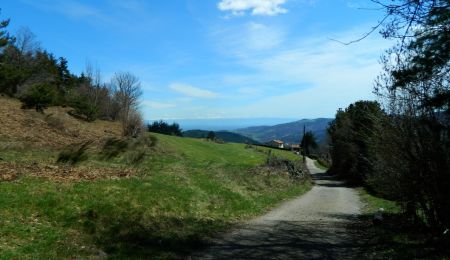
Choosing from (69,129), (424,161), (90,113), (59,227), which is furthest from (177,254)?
(90,113)

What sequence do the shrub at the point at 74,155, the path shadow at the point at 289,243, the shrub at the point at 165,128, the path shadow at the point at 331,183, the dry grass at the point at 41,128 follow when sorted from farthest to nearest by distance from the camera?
the shrub at the point at 165,128 → the path shadow at the point at 331,183 → the dry grass at the point at 41,128 → the shrub at the point at 74,155 → the path shadow at the point at 289,243

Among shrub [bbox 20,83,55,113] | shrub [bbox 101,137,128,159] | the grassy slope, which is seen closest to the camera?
the grassy slope

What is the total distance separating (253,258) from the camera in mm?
10172

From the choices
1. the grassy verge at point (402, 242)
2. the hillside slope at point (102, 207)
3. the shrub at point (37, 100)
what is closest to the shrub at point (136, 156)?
the hillside slope at point (102, 207)

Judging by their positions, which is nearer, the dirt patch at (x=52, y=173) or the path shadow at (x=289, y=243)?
the path shadow at (x=289, y=243)

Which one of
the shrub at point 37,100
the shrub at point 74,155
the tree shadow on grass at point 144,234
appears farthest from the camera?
the shrub at point 37,100

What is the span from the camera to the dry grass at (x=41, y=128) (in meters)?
24.1

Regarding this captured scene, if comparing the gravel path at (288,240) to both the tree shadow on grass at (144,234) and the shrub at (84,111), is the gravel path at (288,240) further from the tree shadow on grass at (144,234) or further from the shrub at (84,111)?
the shrub at (84,111)

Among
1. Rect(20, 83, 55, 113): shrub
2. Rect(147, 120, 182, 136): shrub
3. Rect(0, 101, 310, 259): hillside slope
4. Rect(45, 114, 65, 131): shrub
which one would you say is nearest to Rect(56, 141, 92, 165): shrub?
Rect(0, 101, 310, 259): hillside slope

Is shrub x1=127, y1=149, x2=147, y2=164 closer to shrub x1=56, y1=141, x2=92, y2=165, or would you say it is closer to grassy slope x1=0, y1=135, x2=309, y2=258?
shrub x1=56, y1=141, x2=92, y2=165

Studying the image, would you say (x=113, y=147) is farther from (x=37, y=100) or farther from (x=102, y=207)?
(x=102, y=207)

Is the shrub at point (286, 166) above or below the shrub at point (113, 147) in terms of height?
below

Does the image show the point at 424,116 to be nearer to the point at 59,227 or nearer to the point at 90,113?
the point at 59,227

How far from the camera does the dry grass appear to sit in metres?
24.1
